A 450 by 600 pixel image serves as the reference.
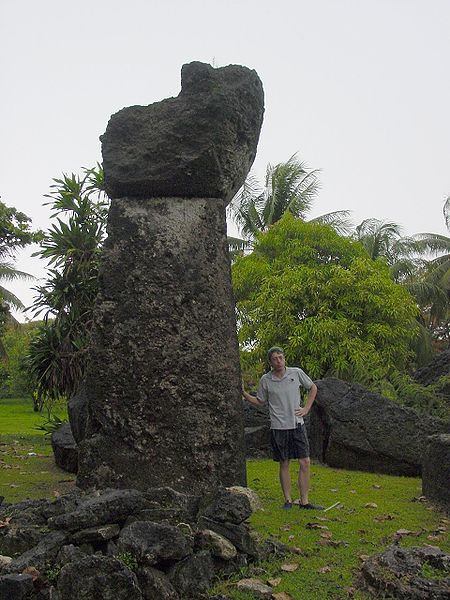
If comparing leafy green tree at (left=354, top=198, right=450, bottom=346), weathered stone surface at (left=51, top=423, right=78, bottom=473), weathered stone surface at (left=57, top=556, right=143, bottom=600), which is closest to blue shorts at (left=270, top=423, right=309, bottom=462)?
weathered stone surface at (left=57, top=556, right=143, bottom=600)

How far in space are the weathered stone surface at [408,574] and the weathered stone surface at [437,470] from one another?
213cm

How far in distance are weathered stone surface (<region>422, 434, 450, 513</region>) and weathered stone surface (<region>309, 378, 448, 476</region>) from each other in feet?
6.04

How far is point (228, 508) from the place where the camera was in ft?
16.3

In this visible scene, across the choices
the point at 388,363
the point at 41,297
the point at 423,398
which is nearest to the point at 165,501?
the point at 423,398

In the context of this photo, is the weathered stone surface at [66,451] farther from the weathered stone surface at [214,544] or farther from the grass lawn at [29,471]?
the weathered stone surface at [214,544]

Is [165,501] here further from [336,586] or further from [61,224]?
[61,224]

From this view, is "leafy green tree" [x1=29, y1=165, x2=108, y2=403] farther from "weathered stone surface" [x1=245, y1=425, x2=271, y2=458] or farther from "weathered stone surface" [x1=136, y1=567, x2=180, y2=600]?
"weathered stone surface" [x1=136, y1=567, x2=180, y2=600]

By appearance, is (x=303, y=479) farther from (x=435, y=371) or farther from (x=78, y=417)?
(x=435, y=371)

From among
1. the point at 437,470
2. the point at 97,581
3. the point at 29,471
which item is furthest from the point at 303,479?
the point at 29,471

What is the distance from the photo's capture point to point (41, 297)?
44.8 ft

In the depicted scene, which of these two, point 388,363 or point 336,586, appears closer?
point 336,586

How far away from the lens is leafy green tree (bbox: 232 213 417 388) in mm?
20598

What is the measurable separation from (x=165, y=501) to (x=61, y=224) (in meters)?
9.39

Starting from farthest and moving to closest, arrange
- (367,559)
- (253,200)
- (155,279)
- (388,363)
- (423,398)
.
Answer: (253,200) < (388,363) < (423,398) < (155,279) < (367,559)
